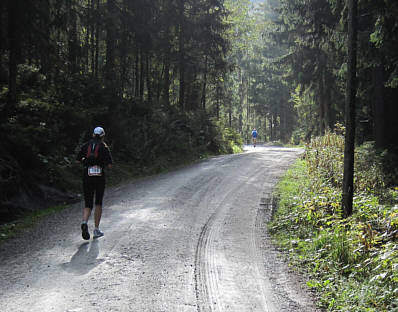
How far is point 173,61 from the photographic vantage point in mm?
25203

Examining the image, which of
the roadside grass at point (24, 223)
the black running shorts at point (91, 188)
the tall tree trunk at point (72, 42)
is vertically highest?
the tall tree trunk at point (72, 42)

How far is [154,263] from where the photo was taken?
19.5 feet

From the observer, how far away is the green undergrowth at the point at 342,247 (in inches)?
182

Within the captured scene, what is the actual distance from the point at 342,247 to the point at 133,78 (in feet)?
87.1

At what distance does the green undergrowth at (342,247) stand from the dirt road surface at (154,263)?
386 mm

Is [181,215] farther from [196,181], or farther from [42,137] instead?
[42,137]

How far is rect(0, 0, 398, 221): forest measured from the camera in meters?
11.6

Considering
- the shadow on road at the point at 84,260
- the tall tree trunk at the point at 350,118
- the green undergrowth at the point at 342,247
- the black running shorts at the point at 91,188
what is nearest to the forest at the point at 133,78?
the black running shorts at the point at 91,188

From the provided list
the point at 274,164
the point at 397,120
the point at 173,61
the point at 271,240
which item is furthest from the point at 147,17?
the point at 271,240

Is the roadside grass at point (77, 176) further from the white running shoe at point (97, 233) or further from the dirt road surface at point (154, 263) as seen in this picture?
the white running shoe at point (97, 233)

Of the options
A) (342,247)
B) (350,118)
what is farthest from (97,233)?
(350,118)

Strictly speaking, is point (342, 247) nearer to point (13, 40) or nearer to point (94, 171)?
point (94, 171)

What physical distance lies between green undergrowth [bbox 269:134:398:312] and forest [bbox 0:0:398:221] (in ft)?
20.9

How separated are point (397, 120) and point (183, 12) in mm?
15429
